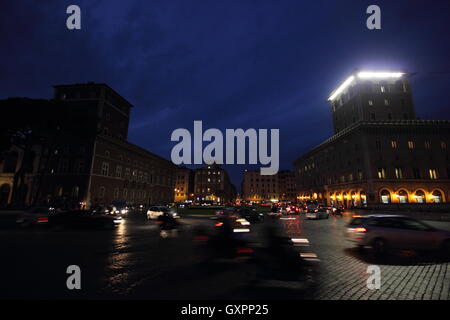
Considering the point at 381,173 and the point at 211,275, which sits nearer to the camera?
the point at 211,275

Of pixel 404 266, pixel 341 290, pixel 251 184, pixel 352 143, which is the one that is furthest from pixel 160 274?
pixel 251 184

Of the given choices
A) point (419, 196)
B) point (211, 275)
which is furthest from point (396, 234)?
point (419, 196)

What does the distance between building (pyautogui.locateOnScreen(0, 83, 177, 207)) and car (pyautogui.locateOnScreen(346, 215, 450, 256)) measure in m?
34.0

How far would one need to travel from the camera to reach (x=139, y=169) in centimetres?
5650

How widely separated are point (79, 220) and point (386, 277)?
59.3 feet

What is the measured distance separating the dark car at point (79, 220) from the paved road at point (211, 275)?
702 cm

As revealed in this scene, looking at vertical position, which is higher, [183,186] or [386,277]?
[183,186]

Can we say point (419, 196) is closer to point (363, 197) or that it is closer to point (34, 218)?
point (363, 197)

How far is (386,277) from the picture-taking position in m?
5.89

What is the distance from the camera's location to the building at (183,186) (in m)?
121

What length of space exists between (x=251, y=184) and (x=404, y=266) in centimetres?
13732

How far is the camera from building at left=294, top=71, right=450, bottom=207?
46031 millimetres

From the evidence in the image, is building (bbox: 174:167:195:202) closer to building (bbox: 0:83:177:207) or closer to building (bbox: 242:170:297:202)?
building (bbox: 242:170:297:202)
